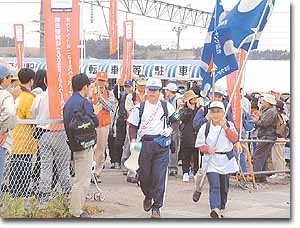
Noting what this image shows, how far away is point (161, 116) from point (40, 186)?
6.06 feet

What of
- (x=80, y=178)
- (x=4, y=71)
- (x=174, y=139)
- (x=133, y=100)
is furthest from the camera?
(x=133, y=100)

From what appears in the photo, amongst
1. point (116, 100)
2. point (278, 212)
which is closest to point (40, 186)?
point (278, 212)

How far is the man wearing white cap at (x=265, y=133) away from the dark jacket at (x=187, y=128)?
55.3 inches

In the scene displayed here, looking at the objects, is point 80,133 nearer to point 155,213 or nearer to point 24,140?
point 24,140

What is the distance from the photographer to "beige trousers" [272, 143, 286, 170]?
11.6 m

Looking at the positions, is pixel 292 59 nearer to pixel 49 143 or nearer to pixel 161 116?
pixel 161 116

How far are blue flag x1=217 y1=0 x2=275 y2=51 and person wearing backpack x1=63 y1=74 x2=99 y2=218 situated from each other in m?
2.47

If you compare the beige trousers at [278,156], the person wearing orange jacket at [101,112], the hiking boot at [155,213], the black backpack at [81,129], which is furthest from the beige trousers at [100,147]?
the beige trousers at [278,156]

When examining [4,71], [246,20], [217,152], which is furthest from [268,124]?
[4,71]

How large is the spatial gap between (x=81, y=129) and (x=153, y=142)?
3.71 feet

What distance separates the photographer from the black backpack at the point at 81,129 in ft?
22.1

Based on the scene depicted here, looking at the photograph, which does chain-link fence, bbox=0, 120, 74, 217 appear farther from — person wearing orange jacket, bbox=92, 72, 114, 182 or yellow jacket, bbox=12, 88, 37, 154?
person wearing orange jacket, bbox=92, 72, 114, 182

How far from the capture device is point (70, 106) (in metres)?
6.85

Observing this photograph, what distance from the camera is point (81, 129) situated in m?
6.77
